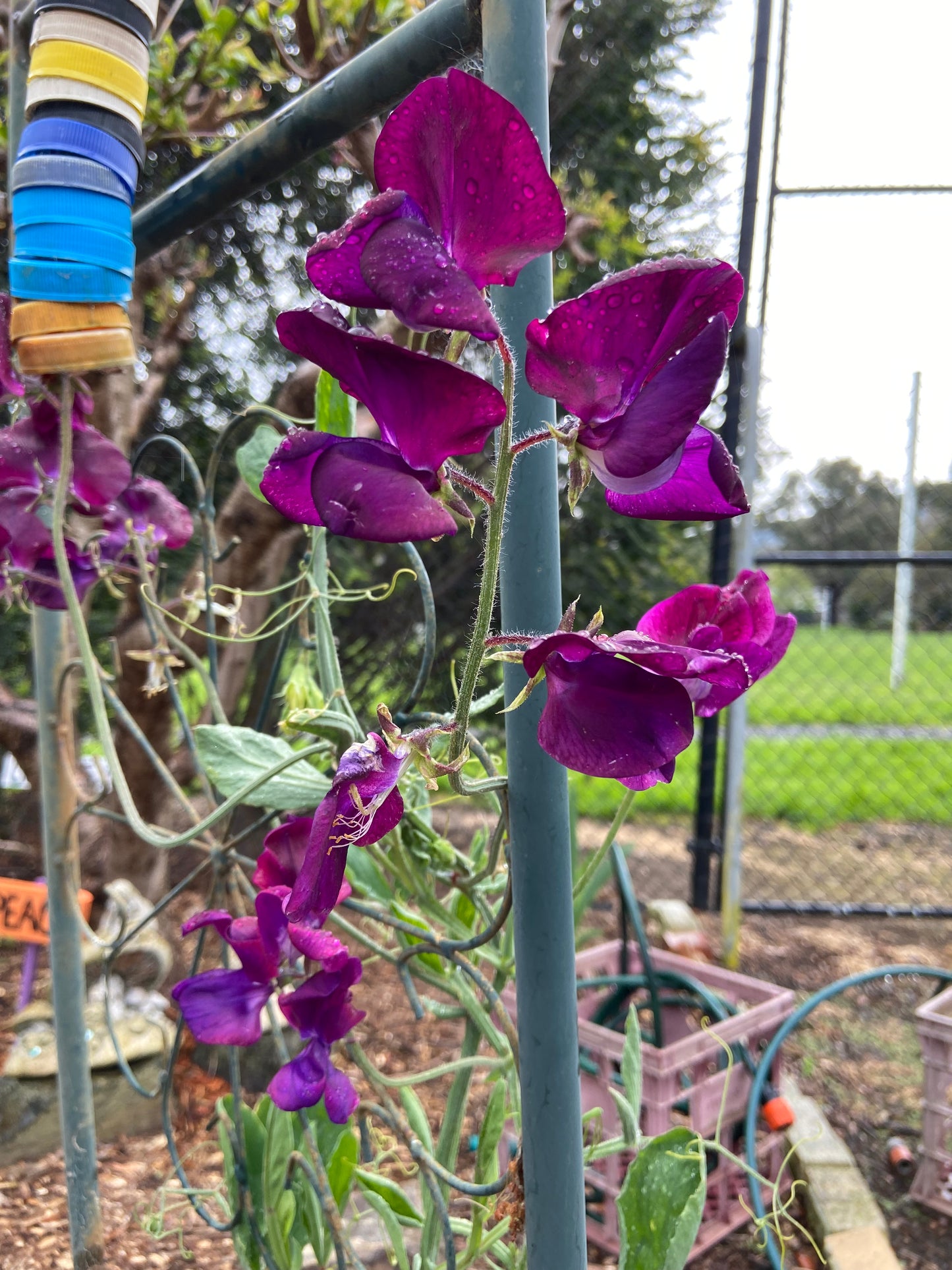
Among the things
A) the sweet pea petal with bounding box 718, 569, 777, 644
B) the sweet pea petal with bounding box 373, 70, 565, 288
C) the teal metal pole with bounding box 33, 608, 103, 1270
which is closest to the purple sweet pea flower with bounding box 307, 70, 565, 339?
the sweet pea petal with bounding box 373, 70, 565, 288

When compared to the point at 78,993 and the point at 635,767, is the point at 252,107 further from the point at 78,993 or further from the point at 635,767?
the point at 635,767

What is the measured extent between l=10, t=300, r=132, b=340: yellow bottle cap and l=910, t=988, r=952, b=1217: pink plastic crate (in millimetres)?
1519

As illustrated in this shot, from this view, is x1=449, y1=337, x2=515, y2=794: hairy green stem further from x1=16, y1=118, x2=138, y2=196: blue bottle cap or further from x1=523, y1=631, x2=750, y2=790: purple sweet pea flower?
x1=16, y1=118, x2=138, y2=196: blue bottle cap

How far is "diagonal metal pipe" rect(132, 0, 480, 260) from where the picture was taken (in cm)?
56

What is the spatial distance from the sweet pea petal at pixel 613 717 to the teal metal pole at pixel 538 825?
154 millimetres

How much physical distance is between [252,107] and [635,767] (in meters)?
1.71

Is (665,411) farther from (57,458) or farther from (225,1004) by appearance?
(57,458)

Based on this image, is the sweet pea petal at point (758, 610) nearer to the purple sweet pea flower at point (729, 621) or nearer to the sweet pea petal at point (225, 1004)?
the purple sweet pea flower at point (729, 621)

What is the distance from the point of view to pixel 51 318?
660 millimetres

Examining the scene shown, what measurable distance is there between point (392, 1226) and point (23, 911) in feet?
3.05

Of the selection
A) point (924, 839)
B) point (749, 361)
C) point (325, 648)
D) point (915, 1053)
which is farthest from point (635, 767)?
point (924, 839)

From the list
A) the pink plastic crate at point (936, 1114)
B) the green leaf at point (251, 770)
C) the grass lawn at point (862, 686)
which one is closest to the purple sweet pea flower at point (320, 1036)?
the green leaf at point (251, 770)

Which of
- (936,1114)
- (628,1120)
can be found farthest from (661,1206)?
(936,1114)

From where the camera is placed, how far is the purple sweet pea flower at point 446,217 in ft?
0.99
